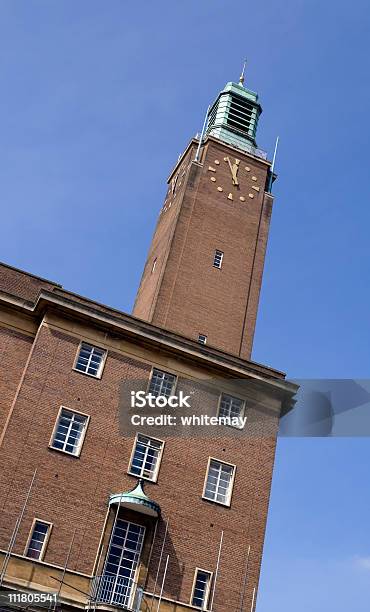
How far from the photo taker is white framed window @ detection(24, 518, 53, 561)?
31.2 m

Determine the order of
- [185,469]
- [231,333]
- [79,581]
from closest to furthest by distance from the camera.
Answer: [79,581] → [185,469] → [231,333]

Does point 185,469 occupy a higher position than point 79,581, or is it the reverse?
point 185,469

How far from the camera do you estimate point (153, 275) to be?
4956 centimetres

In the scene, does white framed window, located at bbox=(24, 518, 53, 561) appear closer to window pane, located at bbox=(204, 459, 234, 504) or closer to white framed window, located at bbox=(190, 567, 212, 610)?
white framed window, located at bbox=(190, 567, 212, 610)

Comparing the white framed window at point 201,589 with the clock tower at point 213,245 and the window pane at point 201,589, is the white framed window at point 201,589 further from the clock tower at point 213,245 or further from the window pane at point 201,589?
the clock tower at point 213,245

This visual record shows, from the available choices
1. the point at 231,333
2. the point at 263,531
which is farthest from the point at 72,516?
the point at 231,333

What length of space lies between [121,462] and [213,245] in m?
18.8

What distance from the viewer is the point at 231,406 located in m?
38.2

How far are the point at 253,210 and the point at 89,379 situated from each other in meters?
21.0

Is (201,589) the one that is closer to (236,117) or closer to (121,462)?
(121,462)

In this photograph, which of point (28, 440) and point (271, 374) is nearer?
point (28, 440)

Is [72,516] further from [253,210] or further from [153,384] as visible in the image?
[253,210]

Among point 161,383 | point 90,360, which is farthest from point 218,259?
point 90,360

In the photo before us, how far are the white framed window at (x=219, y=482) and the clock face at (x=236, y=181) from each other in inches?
836
